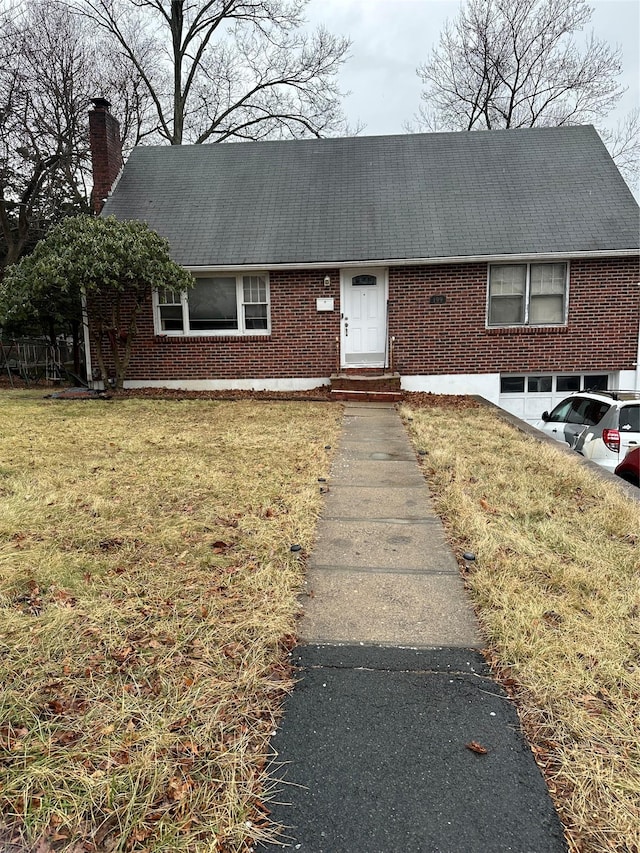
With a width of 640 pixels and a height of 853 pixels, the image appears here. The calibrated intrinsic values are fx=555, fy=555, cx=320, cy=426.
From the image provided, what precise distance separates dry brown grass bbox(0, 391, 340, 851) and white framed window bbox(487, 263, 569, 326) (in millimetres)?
8313

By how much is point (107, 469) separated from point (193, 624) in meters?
3.25

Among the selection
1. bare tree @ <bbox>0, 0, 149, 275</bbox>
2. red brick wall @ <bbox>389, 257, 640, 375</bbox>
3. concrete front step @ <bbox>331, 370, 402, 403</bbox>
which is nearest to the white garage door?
red brick wall @ <bbox>389, 257, 640, 375</bbox>

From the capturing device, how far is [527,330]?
12211mm

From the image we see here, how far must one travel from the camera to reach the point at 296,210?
13.3 metres

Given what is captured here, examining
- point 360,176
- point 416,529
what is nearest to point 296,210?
point 360,176

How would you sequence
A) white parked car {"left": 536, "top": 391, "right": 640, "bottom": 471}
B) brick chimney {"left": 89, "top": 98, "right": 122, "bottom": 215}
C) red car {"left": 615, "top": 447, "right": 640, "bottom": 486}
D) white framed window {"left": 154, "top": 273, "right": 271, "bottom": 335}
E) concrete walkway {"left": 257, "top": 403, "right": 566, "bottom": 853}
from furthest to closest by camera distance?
brick chimney {"left": 89, "top": 98, "right": 122, "bottom": 215}, white framed window {"left": 154, "top": 273, "right": 271, "bottom": 335}, white parked car {"left": 536, "top": 391, "right": 640, "bottom": 471}, red car {"left": 615, "top": 447, "right": 640, "bottom": 486}, concrete walkway {"left": 257, "top": 403, "right": 566, "bottom": 853}

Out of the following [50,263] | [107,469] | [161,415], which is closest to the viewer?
[107,469]

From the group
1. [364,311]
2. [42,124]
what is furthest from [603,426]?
[42,124]

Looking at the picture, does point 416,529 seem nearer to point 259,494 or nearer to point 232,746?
point 259,494

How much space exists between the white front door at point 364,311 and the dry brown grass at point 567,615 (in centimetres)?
707

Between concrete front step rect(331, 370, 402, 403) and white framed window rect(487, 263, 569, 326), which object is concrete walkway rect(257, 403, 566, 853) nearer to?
concrete front step rect(331, 370, 402, 403)

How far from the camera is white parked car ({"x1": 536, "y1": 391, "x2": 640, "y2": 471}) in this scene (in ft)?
21.6

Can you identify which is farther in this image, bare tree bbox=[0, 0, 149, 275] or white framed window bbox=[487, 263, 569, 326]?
bare tree bbox=[0, 0, 149, 275]

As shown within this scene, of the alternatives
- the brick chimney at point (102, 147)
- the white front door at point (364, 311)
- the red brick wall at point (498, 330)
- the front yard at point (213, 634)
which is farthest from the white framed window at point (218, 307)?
the front yard at point (213, 634)
